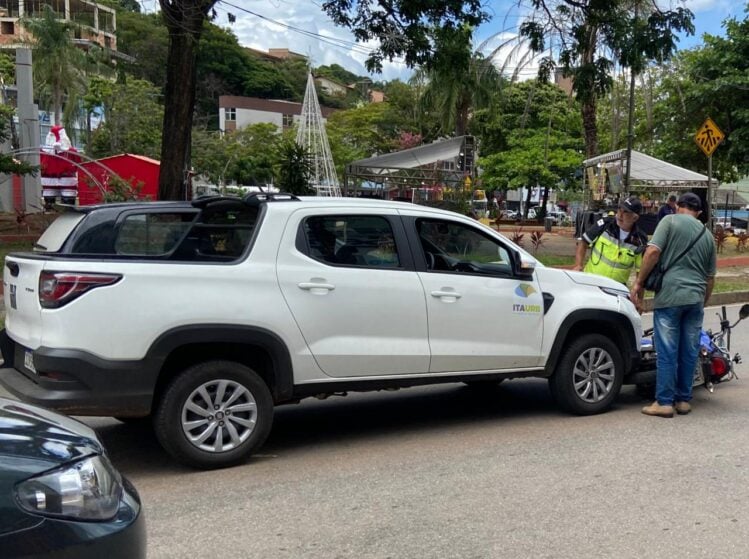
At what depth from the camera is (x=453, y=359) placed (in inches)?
221

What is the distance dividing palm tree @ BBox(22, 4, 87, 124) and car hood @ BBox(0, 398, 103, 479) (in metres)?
39.0

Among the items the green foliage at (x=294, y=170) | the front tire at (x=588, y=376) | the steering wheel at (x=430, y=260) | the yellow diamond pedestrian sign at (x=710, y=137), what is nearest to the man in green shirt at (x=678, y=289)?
the front tire at (x=588, y=376)

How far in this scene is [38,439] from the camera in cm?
257

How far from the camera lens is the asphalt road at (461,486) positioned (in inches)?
152

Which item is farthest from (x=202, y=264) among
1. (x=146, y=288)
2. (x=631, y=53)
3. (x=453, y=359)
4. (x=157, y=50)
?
(x=157, y=50)

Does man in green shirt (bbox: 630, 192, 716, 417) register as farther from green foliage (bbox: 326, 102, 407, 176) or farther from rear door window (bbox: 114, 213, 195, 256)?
green foliage (bbox: 326, 102, 407, 176)

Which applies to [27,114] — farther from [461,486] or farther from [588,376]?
[461,486]

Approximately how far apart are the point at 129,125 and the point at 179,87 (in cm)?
3288

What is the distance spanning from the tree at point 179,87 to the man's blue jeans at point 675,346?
8.77m

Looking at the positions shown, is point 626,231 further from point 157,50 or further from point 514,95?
point 157,50

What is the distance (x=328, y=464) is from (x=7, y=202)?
24275mm

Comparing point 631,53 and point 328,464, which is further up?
point 631,53

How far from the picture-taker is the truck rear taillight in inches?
175

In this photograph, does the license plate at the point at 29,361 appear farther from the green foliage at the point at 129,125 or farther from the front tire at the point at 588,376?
the green foliage at the point at 129,125
